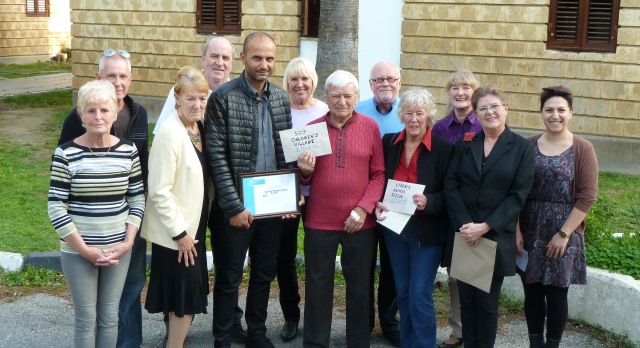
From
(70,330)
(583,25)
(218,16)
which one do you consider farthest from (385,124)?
(218,16)

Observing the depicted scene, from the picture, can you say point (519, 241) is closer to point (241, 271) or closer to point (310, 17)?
point (241, 271)

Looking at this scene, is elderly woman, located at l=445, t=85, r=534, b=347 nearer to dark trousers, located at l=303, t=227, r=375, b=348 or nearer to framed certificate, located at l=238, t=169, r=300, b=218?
dark trousers, located at l=303, t=227, r=375, b=348

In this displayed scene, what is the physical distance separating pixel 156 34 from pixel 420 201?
12.2 m

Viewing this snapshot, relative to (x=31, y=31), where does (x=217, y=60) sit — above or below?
below

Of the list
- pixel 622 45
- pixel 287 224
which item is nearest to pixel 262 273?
pixel 287 224

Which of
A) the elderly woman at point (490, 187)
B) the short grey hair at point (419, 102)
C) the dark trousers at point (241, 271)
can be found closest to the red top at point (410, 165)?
the short grey hair at point (419, 102)

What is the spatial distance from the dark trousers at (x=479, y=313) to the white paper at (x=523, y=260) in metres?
0.21

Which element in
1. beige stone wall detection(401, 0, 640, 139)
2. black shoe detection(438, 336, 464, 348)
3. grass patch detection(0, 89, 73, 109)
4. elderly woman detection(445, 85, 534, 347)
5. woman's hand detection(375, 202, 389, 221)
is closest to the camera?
elderly woman detection(445, 85, 534, 347)

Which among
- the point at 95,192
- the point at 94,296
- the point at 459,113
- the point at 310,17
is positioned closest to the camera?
the point at 95,192

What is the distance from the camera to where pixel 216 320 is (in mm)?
5660

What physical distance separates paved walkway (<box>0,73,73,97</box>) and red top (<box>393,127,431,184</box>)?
60.0 ft

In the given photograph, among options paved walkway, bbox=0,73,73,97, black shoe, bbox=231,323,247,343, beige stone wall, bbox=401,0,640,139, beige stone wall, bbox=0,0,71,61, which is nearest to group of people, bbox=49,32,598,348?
black shoe, bbox=231,323,247,343

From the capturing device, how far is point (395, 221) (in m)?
5.34

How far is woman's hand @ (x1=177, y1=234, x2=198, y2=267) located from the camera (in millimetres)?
5125
